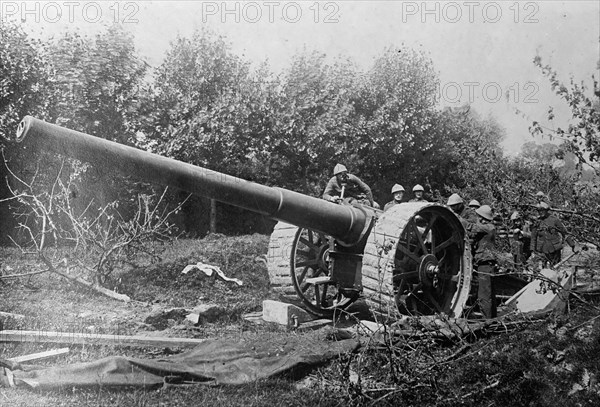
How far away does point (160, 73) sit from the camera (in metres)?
17.2

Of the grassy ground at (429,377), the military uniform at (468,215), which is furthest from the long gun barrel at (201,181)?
the military uniform at (468,215)

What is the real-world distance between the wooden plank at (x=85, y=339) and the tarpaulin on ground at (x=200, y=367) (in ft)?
1.58

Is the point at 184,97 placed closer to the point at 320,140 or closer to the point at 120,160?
the point at 320,140

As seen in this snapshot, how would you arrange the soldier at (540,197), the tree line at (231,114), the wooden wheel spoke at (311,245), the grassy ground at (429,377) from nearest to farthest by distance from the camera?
the grassy ground at (429,377)
the soldier at (540,197)
the wooden wheel spoke at (311,245)
the tree line at (231,114)

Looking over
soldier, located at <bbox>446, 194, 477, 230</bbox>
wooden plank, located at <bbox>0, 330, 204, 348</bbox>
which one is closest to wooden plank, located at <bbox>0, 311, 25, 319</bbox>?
wooden plank, located at <bbox>0, 330, 204, 348</bbox>

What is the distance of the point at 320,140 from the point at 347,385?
14809 mm

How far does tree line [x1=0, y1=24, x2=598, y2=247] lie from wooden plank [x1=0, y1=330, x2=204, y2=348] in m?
7.52

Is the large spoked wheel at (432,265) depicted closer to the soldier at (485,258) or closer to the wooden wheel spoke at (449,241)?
the wooden wheel spoke at (449,241)

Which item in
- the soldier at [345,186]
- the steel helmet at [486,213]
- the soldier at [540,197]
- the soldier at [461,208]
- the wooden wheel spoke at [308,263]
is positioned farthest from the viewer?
the soldier at [461,208]

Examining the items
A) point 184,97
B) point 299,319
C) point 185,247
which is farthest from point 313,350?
point 184,97

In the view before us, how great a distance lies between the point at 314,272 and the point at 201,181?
10.6 feet

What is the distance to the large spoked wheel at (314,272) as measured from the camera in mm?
7887

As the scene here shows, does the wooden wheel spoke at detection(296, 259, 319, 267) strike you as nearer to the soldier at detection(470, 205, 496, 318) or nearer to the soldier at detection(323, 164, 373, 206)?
the soldier at detection(323, 164, 373, 206)

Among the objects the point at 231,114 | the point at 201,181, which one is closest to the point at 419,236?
the point at 201,181
